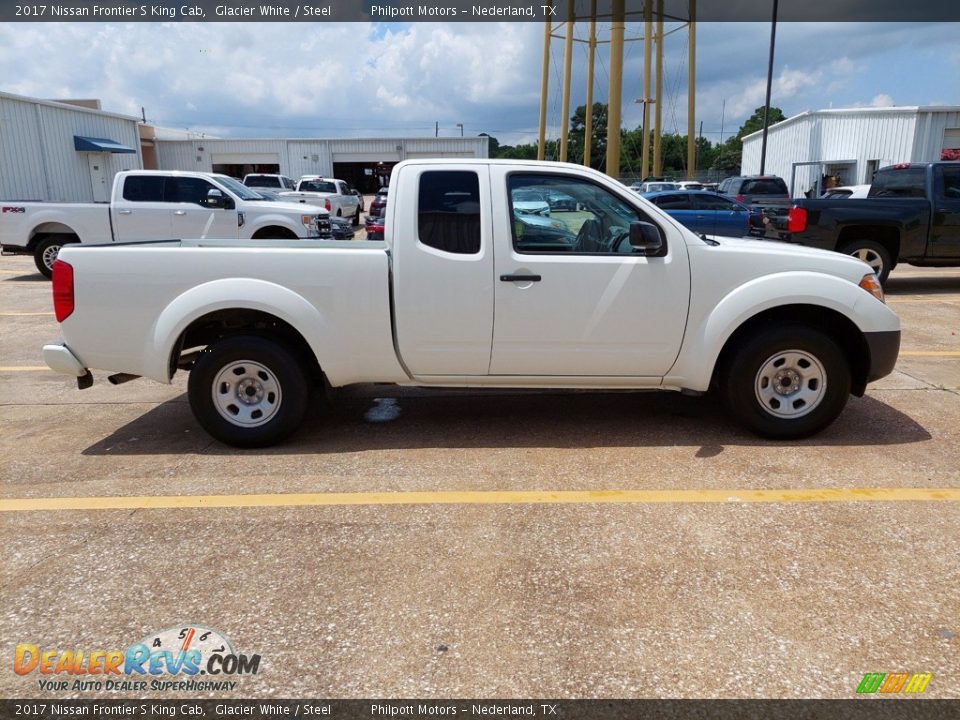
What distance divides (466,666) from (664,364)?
8.90 ft

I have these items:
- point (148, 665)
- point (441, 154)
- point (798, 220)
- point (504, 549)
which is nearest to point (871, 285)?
point (504, 549)

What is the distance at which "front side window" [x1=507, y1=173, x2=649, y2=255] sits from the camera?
15.5 ft

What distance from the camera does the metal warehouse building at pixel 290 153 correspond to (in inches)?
1928

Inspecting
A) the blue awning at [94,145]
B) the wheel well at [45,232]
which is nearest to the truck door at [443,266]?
the wheel well at [45,232]

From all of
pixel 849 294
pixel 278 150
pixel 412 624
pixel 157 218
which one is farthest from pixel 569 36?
pixel 412 624

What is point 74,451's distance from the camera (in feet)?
16.2

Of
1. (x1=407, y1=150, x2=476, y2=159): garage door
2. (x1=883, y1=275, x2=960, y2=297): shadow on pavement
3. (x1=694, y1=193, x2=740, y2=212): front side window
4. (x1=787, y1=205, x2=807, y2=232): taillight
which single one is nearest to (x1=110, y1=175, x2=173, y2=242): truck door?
(x1=787, y1=205, x2=807, y2=232): taillight

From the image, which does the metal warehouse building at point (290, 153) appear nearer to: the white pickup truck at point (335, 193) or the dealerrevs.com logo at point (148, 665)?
the white pickup truck at point (335, 193)

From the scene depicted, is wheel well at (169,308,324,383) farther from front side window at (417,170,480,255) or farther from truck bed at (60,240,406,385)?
front side window at (417,170,480,255)

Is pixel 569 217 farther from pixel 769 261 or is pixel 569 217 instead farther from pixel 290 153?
pixel 290 153

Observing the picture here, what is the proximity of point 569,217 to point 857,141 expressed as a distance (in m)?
36.3

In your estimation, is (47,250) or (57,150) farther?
(57,150)

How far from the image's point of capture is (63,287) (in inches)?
183

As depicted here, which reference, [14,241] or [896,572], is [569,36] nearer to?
[14,241]
